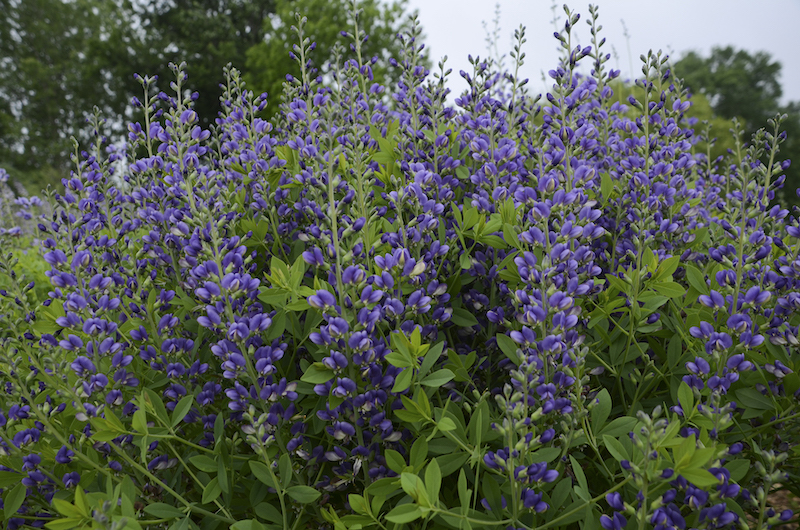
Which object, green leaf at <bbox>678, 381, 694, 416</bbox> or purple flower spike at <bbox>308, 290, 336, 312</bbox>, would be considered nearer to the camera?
purple flower spike at <bbox>308, 290, 336, 312</bbox>

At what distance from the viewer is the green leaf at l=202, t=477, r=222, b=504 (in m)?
1.75

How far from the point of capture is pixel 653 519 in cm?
145

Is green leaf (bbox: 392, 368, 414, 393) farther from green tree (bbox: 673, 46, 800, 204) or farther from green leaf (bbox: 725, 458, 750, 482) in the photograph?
green tree (bbox: 673, 46, 800, 204)

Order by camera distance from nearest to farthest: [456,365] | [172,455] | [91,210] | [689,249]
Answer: [456,365], [172,455], [689,249], [91,210]

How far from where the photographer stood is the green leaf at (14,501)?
5.93 feet

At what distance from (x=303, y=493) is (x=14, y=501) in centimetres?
111

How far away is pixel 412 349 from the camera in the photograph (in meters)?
1.70

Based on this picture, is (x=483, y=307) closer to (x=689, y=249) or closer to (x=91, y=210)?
(x=689, y=249)

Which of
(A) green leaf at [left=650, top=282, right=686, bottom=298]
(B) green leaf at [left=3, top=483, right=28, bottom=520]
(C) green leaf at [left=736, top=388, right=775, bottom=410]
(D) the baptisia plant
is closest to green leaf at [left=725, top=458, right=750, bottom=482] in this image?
(D) the baptisia plant

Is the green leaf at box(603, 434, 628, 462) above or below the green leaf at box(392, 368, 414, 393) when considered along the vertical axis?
below

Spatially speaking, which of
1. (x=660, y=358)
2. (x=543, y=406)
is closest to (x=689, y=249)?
(x=660, y=358)

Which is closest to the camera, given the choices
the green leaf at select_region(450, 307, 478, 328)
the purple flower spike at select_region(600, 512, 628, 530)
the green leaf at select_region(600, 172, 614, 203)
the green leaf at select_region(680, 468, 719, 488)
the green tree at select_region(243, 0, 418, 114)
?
the green leaf at select_region(680, 468, 719, 488)

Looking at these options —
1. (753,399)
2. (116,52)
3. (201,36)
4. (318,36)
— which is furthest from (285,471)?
(116,52)

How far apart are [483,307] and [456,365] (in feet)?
1.15
